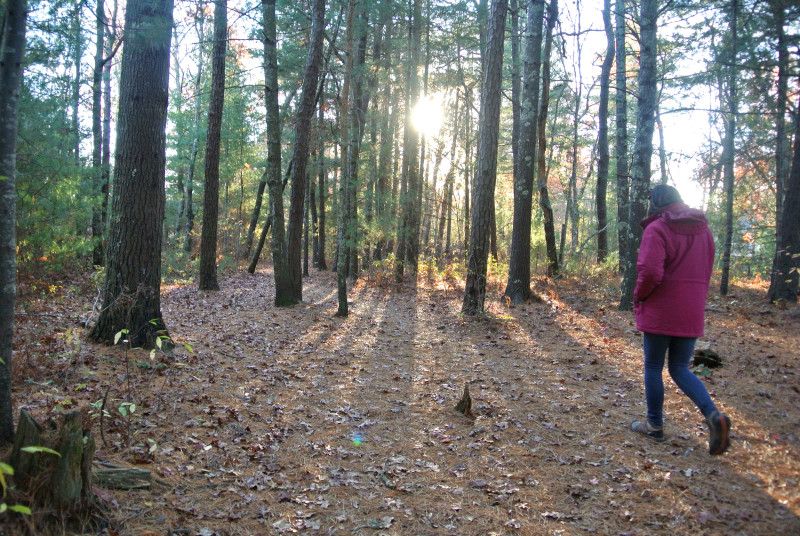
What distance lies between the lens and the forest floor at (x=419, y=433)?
10.8ft

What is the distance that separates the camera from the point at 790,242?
10250mm

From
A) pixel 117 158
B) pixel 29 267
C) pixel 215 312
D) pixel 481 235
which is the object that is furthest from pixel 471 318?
pixel 29 267

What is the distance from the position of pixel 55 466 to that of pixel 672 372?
468cm

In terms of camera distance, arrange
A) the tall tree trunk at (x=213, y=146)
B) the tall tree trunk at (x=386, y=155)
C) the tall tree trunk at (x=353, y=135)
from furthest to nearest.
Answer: the tall tree trunk at (x=386, y=155)
the tall tree trunk at (x=353, y=135)
the tall tree trunk at (x=213, y=146)

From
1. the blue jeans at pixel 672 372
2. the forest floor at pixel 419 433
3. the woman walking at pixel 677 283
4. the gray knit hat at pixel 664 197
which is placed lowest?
the forest floor at pixel 419 433

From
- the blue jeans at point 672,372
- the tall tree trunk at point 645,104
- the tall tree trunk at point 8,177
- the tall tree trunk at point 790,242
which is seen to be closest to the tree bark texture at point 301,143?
the tall tree trunk at point 645,104

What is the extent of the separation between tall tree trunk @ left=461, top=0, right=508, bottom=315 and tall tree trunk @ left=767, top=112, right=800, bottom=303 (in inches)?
258

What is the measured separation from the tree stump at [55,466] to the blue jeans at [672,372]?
4.40m

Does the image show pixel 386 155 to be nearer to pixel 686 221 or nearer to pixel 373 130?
pixel 373 130

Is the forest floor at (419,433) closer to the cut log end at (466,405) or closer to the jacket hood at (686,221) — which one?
the cut log end at (466,405)

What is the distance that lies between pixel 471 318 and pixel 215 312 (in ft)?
19.4

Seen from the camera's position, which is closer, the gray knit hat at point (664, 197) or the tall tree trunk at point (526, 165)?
the gray knit hat at point (664, 197)

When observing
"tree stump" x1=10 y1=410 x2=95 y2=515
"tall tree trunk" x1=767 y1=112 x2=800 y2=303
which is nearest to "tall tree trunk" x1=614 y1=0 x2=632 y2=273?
"tall tree trunk" x1=767 y1=112 x2=800 y2=303

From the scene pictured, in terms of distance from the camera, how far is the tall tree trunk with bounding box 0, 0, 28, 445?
2971 mm
